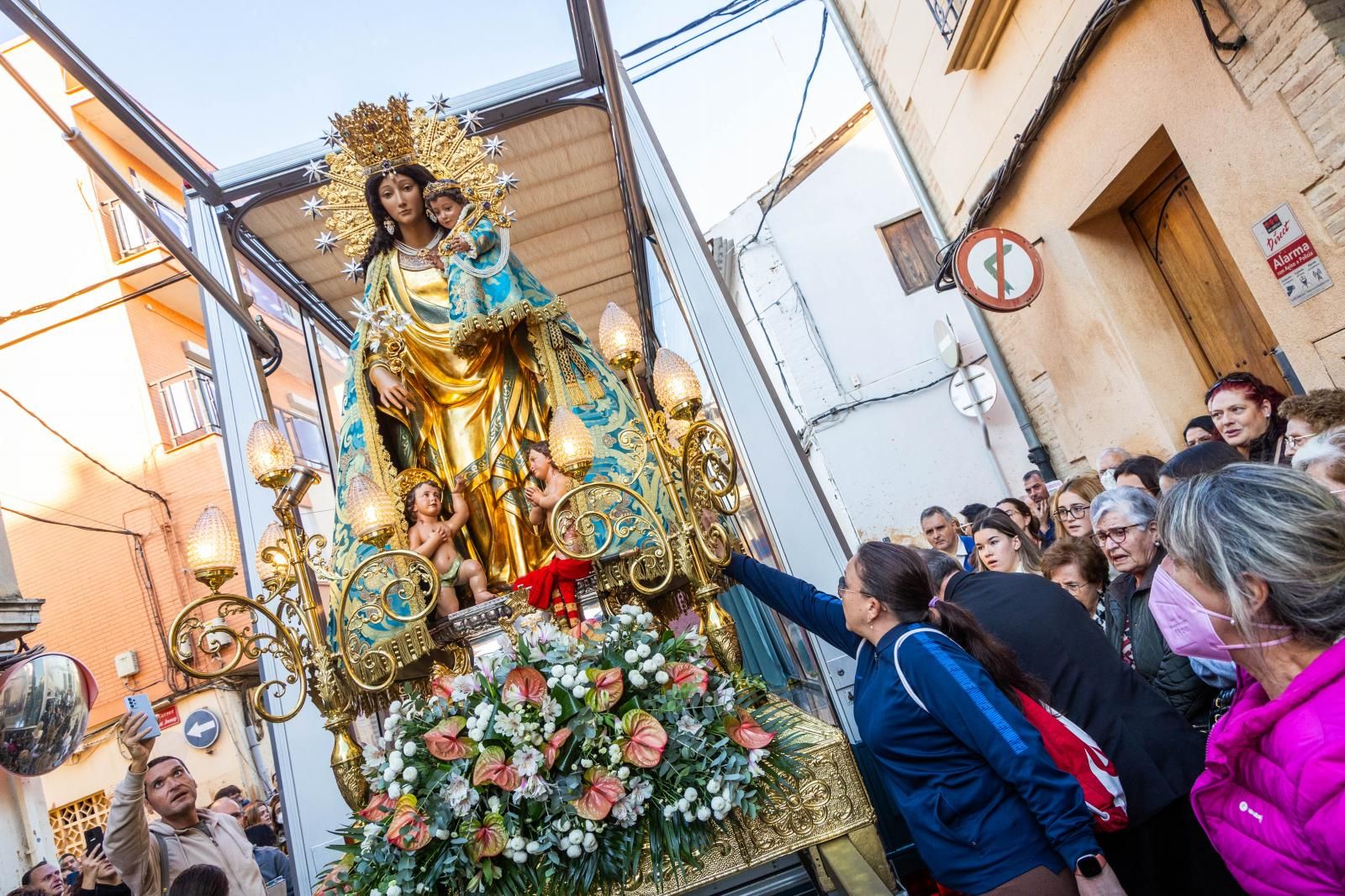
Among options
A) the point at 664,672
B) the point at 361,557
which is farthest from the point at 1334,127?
the point at 361,557

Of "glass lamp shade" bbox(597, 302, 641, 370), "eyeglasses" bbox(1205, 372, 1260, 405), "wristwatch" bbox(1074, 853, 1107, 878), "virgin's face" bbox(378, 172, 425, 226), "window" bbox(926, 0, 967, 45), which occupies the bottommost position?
"wristwatch" bbox(1074, 853, 1107, 878)

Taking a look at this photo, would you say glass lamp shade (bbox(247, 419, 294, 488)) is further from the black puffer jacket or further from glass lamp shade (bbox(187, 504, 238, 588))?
the black puffer jacket

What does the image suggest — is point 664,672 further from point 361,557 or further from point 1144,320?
point 1144,320

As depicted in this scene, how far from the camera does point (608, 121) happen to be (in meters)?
5.43

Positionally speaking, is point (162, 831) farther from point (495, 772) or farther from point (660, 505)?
point (660, 505)

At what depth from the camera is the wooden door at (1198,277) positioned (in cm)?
573

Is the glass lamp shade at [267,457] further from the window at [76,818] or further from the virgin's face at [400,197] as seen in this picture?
the window at [76,818]

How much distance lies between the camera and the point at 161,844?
11.0 ft

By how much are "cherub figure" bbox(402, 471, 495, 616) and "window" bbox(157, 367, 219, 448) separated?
1054 centimetres

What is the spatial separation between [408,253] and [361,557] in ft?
4.88

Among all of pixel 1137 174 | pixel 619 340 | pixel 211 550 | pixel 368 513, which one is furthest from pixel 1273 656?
pixel 1137 174

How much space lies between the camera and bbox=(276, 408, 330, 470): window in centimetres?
1306

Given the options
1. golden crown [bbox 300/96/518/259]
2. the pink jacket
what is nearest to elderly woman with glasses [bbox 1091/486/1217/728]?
the pink jacket

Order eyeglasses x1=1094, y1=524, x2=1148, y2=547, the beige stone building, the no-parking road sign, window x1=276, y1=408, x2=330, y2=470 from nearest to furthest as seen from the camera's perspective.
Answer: eyeglasses x1=1094, y1=524, x2=1148, y2=547 → the beige stone building → the no-parking road sign → window x1=276, y1=408, x2=330, y2=470
